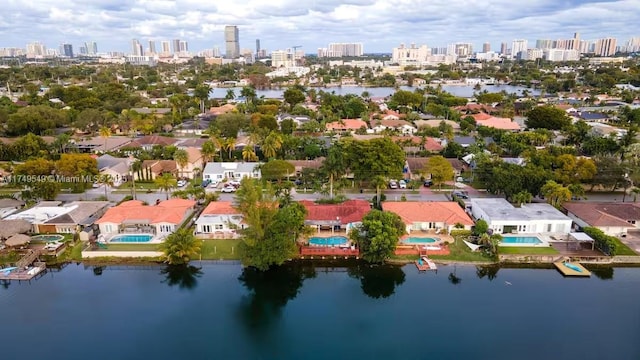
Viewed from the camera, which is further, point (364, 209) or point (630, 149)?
point (630, 149)

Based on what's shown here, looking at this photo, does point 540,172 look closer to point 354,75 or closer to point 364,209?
point 364,209

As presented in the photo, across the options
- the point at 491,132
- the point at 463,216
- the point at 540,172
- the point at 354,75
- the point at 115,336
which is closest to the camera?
the point at 115,336

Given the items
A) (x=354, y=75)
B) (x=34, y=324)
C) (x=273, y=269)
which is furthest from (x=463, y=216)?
(x=354, y=75)

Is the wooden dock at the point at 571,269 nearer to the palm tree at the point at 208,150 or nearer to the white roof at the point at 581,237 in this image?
the white roof at the point at 581,237

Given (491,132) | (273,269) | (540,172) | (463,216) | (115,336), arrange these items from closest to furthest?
(115,336)
(273,269)
(463,216)
(540,172)
(491,132)

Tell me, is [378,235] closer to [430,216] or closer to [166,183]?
[430,216]

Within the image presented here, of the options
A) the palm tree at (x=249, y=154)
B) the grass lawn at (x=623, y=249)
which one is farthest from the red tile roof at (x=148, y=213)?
the grass lawn at (x=623, y=249)

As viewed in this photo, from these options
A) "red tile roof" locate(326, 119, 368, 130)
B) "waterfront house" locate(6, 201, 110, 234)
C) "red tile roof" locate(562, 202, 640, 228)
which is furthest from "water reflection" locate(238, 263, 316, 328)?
"red tile roof" locate(326, 119, 368, 130)
